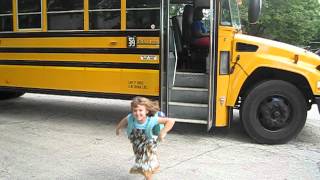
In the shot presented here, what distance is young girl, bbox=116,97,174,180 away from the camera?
422cm

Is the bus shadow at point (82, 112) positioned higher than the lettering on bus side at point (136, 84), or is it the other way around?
the lettering on bus side at point (136, 84)

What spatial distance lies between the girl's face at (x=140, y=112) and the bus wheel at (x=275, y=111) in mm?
2463

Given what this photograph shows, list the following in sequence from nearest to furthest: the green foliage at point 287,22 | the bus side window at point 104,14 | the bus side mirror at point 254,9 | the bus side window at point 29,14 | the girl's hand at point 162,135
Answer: the girl's hand at point 162,135, the bus side mirror at point 254,9, the bus side window at point 104,14, the bus side window at point 29,14, the green foliage at point 287,22

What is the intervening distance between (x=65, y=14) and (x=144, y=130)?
3564 mm

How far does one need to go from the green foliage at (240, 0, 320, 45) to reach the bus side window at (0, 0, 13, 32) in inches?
935

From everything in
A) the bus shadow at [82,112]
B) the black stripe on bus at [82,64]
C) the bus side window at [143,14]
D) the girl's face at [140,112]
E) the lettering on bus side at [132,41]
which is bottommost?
the bus shadow at [82,112]

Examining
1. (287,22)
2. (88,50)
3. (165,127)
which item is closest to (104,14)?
(88,50)

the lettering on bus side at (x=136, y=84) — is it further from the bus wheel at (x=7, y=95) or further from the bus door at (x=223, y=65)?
the bus wheel at (x=7, y=95)

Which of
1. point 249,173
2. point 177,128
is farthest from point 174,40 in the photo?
point 249,173

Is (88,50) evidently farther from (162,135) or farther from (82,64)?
(162,135)

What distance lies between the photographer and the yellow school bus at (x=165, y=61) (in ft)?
20.5

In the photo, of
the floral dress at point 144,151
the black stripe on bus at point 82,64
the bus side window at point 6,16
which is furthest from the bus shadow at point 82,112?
the floral dress at point 144,151

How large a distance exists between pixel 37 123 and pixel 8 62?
3.83ft

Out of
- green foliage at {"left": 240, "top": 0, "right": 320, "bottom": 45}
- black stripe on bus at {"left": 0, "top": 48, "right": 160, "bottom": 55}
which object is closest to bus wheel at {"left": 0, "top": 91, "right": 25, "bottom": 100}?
black stripe on bus at {"left": 0, "top": 48, "right": 160, "bottom": 55}
